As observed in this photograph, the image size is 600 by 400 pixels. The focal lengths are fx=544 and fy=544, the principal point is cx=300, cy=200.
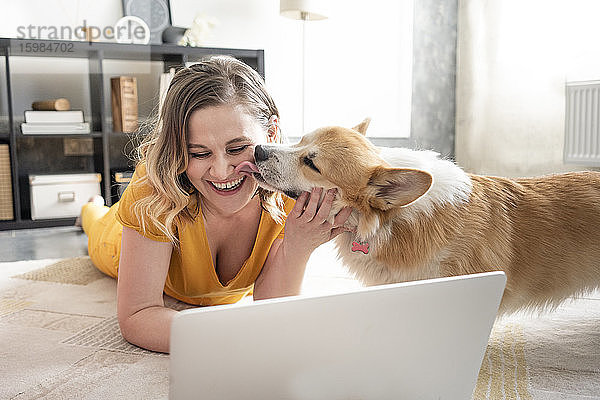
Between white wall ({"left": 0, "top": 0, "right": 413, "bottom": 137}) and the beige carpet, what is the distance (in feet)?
8.91

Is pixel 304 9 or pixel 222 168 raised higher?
pixel 304 9

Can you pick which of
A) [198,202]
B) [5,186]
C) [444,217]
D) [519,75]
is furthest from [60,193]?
[519,75]

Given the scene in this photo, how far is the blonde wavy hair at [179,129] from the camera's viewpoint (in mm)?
1306

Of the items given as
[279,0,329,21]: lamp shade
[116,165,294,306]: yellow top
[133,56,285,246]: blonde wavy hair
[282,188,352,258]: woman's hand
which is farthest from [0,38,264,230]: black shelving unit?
[282,188,352,258]: woman's hand

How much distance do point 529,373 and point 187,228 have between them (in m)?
0.91

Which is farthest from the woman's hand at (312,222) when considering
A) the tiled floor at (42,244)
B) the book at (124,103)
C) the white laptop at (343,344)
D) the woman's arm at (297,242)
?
the book at (124,103)

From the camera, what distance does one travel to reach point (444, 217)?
4.16ft

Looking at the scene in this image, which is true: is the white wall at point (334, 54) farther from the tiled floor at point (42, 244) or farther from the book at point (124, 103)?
the tiled floor at point (42, 244)

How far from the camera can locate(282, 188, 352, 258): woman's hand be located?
47.9 inches

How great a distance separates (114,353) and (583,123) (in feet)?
11.0

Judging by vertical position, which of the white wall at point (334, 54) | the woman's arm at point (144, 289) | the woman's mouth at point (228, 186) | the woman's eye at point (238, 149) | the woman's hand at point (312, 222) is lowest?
the woman's arm at point (144, 289)

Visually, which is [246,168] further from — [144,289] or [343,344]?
[343,344]

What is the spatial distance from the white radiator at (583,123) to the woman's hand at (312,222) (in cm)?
291

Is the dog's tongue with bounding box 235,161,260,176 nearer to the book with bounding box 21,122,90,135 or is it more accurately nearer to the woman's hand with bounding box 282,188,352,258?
the woman's hand with bounding box 282,188,352,258
